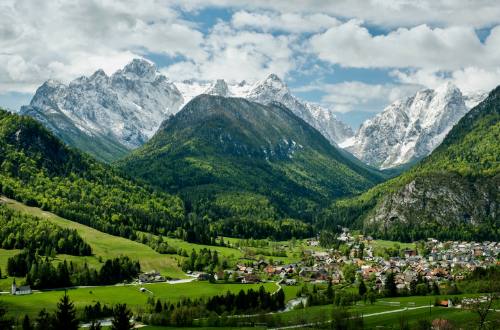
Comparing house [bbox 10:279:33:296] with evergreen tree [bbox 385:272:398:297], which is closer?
house [bbox 10:279:33:296]

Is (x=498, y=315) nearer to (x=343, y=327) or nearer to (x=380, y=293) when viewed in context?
(x=343, y=327)

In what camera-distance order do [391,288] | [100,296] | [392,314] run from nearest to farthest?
[392,314] → [100,296] → [391,288]

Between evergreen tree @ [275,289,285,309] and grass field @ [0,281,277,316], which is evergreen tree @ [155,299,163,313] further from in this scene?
evergreen tree @ [275,289,285,309]

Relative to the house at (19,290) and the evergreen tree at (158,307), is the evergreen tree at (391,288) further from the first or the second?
the house at (19,290)

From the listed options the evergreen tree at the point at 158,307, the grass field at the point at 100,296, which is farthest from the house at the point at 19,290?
the evergreen tree at the point at 158,307

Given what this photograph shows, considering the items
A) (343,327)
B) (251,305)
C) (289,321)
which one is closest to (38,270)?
(251,305)

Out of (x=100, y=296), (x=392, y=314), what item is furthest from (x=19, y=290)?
(x=392, y=314)

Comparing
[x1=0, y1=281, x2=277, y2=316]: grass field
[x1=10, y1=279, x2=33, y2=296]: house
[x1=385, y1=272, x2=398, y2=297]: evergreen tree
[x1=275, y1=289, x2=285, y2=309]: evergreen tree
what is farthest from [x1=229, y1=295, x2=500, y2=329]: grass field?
[x1=10, y1=279, x2=33, y2=296]: house

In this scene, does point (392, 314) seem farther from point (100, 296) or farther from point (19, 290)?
point (19, 290)

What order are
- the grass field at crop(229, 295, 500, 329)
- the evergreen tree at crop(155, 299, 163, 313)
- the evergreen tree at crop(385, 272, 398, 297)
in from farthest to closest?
the evergreen tree at crop(385, 272, 398, 297) → the evergreen tree at crop(155, 299, 163, 313) → the grass field at crop(229, 295, 500, 329)
